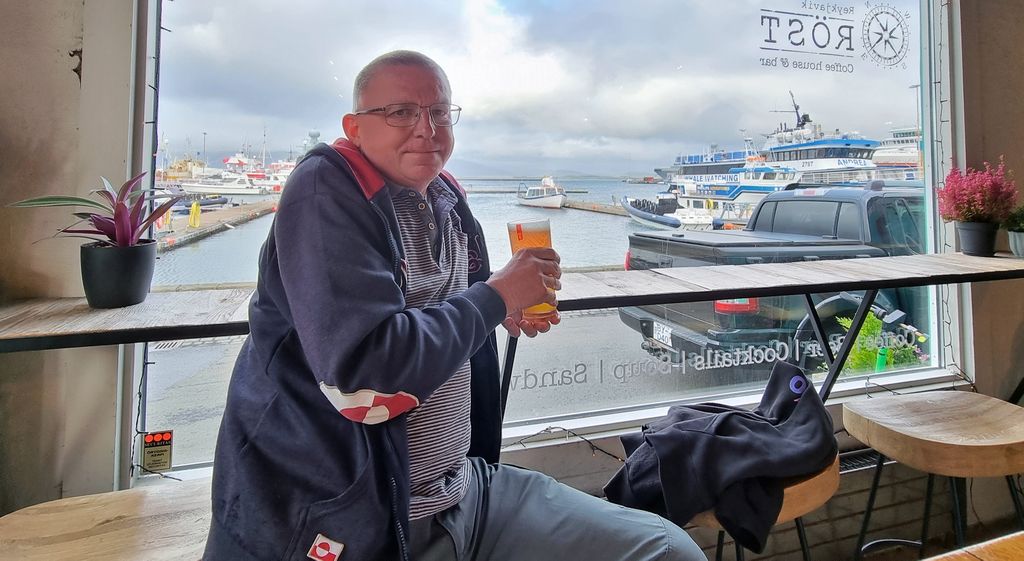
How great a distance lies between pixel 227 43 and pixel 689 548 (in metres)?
1.87

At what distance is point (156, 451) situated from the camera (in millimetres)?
1507

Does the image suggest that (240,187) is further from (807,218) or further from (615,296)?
(807,218)

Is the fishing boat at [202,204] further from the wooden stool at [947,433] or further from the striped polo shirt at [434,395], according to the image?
the wooden stool at [947,433]

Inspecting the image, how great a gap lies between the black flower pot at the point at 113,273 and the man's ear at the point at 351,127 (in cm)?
69

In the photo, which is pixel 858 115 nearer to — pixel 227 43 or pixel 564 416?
pixel 564 416

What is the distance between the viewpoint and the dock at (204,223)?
1575mm

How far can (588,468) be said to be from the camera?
1773mm

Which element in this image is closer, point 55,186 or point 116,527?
point 116,527

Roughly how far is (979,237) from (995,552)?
193cm

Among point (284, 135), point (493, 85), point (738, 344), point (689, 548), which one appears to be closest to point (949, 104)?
point (738, 344)

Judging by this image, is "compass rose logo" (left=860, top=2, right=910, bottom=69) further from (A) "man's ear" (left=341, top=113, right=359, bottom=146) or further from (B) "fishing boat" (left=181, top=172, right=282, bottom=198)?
(B) "fishing boat" (left=181, top=172, right=282, bottom=198)

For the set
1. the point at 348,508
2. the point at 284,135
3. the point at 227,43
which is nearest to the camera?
the point at 348,508

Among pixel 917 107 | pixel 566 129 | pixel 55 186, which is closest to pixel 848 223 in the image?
pixel 917 107

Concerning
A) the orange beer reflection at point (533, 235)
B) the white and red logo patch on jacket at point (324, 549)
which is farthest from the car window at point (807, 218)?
the white and red logo patch on jacket at point (324, 549)
